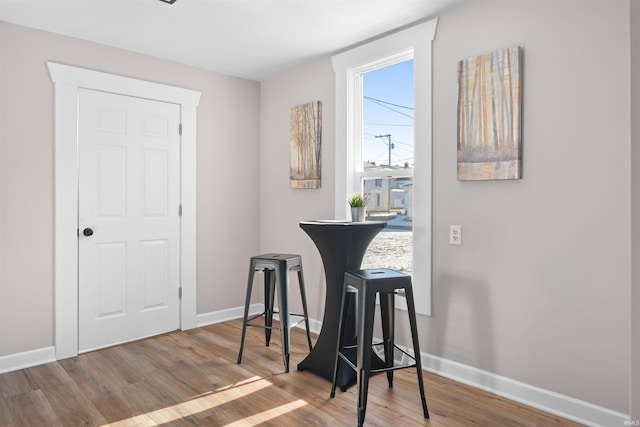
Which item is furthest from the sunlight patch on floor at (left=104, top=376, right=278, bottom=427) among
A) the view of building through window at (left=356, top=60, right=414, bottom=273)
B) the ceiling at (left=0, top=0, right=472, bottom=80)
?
the ceiling at (left=0, top=0, right=472, bottom=80)

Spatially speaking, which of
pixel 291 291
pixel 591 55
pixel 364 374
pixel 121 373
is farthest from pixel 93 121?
pixel 591 55

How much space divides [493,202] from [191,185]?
257 centimetres

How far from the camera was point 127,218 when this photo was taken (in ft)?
11.2

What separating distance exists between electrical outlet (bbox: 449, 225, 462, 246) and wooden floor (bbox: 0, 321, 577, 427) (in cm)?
→ 88

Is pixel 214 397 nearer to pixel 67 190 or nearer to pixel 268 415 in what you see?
pixel 268 415

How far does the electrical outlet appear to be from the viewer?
2645 millimetres

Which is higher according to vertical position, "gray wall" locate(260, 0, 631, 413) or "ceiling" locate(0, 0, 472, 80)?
"ceiling" locate(0, 0, 472, 80)

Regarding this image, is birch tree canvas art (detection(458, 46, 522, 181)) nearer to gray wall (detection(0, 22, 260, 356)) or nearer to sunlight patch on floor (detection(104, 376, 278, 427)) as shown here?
sunlight patch on floor (detection(104, 376, 278, 427))

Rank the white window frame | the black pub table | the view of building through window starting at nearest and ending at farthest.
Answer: the black pub table, the white window frame, the view of building through window

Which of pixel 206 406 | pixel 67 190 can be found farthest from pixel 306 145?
pixel 206 406

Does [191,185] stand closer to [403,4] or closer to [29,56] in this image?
[29,56]

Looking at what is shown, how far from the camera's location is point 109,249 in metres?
3.33

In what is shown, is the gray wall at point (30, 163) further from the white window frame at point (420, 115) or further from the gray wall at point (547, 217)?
the gray wall at point (547, 217)

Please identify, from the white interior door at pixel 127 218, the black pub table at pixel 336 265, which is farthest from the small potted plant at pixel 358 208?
the white interior door at pixel 127 218
